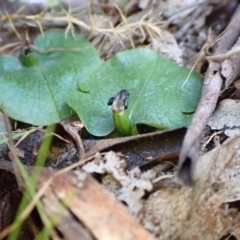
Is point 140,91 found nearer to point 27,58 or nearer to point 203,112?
point 203,112

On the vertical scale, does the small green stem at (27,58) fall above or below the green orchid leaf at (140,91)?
above

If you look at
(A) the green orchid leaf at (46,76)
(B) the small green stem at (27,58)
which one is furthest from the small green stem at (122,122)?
(B) the small green stem at (27,58)

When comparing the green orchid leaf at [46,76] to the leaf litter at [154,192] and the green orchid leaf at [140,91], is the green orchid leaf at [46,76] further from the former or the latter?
the leaf litter at [154,192]

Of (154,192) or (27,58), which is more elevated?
(27,58)

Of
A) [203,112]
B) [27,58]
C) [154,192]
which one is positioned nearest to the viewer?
[154,192]

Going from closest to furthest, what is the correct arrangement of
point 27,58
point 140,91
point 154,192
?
point 154,192 → point 140,91 → point 27,58

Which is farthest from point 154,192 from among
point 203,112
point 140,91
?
point 140,91

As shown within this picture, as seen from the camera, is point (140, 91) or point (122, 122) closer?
point (122, 122)

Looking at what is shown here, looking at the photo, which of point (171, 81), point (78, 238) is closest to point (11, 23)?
point (171, 81)
